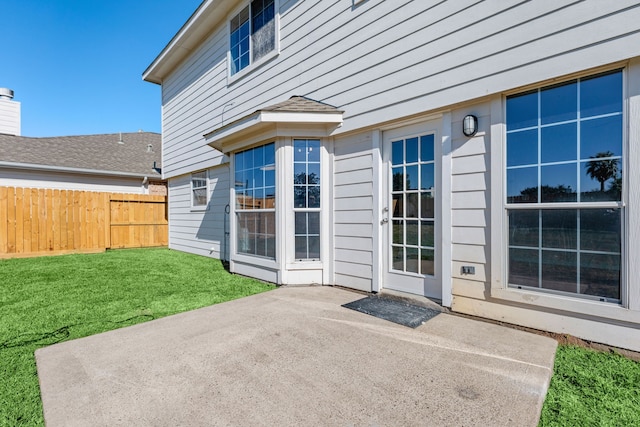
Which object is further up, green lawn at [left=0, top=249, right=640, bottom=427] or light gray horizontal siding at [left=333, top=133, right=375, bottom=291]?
light gray horizontal siding at [left=333, top=133, right=375, bottom=291]

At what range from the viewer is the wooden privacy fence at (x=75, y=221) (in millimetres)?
7595

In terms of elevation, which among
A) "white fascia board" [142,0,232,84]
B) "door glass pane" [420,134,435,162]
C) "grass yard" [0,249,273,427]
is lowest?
"grass yard" [0,249,273,427]

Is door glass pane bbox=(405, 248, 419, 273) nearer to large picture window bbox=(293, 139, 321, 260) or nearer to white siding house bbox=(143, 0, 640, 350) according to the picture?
white siding house bbox=(143, 0, 640, 350)

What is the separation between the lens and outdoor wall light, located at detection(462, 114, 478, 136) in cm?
314

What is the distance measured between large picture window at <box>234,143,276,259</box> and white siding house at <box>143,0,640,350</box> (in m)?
0.04

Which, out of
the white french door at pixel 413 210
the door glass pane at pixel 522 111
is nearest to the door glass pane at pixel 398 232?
the white french door at pixel 413 210

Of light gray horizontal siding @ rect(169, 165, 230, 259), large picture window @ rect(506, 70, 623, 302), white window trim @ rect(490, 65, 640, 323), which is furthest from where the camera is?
light gray horizontal siding @ rect(169, 165, 230, 259)

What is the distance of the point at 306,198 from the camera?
4.68 m

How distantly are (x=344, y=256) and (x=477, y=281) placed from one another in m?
1.86

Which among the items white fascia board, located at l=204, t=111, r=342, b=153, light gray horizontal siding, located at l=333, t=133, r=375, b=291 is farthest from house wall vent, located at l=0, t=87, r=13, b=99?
light gray horizontal siding, located at l=333, t=133, r=375, b=291

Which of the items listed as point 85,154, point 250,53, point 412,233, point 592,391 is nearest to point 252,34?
Result: point 250,53

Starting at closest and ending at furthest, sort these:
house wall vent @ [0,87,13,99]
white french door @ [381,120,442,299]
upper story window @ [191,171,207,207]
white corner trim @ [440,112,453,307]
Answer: white corner trim @ [440,112,453,307] → white french door @ [381,120,442,299] → upper story window @ [191,171,207,207] → house wall vent @ [0,87,13,99]

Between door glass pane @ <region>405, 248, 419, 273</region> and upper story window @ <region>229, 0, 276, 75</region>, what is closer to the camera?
door glass pane @ <region>405, 248, 419, 273</region>

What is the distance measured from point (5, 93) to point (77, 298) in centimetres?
1673
